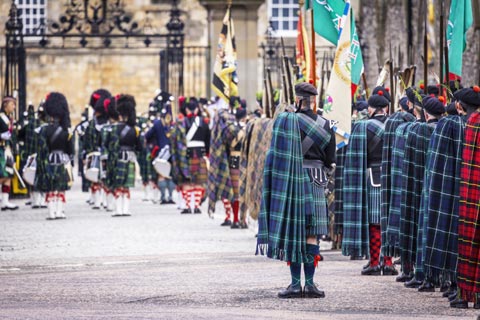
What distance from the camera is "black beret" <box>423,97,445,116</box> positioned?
41.0 ft

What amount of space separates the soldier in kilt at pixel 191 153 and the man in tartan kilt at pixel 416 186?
1099cm

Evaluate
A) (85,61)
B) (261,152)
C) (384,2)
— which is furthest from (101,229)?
(85,61)

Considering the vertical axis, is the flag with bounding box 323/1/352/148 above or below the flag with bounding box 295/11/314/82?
below

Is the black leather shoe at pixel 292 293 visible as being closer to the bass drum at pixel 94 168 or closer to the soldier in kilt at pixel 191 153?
the soldier in kilt at pixel 191 153

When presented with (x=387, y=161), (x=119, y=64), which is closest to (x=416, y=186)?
(x=387, y=161)

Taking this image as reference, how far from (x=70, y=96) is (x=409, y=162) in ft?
109

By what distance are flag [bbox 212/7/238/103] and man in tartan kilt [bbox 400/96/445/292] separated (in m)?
9.95

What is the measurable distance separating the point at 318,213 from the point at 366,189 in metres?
2.11

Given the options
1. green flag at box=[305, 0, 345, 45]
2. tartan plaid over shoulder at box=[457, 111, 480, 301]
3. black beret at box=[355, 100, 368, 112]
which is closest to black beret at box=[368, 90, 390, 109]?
black beret at box=[355, 100, 368, 112]

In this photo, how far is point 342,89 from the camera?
14656 mm

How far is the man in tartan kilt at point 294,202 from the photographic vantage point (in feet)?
39.4

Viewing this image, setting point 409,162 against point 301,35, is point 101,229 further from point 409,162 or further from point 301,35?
point 409,162

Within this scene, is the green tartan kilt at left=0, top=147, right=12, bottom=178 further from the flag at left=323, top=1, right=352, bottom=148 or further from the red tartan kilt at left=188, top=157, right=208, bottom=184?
the flag at left=323, top=1, right=352, bottom=148

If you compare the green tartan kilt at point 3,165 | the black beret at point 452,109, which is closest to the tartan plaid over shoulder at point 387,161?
the black beret at point 452,109
